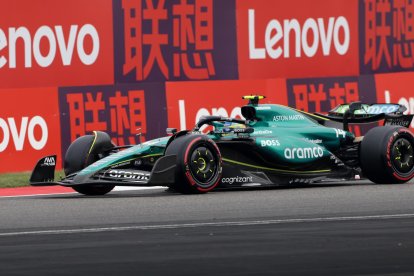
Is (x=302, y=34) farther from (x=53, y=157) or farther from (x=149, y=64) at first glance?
(x=53, y=157)

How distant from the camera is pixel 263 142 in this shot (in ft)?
50.7

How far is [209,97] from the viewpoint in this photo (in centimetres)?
2027

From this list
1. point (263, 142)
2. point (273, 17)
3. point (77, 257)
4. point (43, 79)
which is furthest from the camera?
point (273, 17)

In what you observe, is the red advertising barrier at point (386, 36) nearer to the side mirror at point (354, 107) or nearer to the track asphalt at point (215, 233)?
the side mirror at point (354, 107)

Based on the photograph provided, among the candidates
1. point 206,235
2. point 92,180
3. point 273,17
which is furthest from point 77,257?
point 273,17

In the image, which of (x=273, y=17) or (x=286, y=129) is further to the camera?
(x=273, y=17)

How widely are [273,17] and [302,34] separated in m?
0.62

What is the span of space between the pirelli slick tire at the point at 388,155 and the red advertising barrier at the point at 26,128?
5.48m

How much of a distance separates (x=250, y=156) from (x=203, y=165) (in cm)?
94

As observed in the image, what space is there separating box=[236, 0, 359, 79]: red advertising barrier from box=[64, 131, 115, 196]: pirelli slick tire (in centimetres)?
545

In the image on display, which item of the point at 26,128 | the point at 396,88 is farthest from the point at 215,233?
the point at 396,88

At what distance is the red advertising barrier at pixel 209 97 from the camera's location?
20000mm

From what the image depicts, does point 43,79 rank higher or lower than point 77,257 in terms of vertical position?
higher

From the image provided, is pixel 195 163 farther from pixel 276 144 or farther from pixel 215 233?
pixel 215 233
